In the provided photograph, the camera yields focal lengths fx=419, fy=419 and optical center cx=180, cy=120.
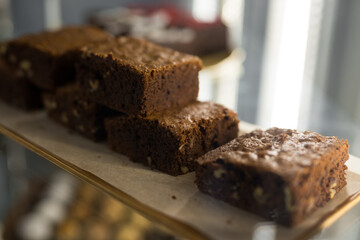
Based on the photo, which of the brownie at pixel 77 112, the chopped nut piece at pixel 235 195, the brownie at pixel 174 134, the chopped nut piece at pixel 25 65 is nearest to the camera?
the chopped nut piece at pixel 235 195

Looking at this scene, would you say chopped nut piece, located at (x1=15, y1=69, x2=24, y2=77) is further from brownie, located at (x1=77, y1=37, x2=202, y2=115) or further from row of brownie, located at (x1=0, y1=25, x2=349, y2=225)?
brownie, located at (x1=77, y1=37, x2=202, y2=115)

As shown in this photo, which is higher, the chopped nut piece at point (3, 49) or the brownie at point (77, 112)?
the chopped nut piece at point (3, 49)

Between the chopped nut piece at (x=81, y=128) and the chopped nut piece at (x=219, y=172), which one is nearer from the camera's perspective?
the chopped nut piece at (x=219, y=172)

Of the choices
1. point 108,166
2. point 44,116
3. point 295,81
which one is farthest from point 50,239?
point 295,81

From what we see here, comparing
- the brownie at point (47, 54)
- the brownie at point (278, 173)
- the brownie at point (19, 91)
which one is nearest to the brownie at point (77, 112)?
the brownie at point (47, 54)

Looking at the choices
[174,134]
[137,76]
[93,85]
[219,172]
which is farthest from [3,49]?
[219,172]

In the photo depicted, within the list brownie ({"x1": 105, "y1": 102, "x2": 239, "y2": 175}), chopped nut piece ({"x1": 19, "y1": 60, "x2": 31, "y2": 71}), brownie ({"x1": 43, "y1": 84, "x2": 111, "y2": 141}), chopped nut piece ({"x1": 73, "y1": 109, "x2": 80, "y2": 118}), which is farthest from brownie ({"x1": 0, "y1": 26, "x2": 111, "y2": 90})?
brownie ({"x1": 105, "y1": 102, "x2": 239, "y2": 175})

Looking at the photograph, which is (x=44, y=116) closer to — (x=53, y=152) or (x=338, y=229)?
(x=53, y=152)

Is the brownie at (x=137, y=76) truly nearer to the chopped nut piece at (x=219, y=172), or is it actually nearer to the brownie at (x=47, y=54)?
the brownie at (x=47, y=54)
